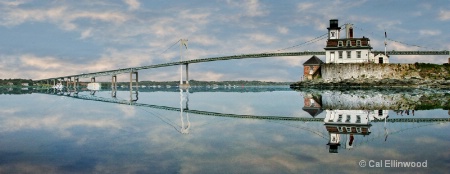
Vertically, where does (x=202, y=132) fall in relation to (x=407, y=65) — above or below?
below

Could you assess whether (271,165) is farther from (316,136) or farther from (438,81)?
(438,81)

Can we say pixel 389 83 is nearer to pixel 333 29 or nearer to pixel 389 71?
pixel 389 71

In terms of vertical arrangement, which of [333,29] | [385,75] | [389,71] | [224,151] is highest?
[333,29]

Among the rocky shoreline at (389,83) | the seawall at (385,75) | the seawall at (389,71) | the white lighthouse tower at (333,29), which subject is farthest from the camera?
the white lighthouse tower at (333,29)

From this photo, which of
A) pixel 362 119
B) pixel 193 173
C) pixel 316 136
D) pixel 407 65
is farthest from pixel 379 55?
pixel 193 173

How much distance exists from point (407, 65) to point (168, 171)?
84.1 meters

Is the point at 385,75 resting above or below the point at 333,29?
below

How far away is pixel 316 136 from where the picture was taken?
42.7 feet

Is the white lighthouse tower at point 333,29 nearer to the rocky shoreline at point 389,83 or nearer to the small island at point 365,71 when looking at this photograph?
the small island at point 365,71

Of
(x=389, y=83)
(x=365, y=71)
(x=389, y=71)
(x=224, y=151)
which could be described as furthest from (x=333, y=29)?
(x=224, y=151)

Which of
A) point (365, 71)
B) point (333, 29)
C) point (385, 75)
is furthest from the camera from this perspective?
point (333, 29)

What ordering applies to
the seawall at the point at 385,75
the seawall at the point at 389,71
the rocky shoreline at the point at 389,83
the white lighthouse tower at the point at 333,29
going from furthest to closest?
the white lighthouse tower at the point at 333,29 → the seawall at the point at 389,71 → the seawall at the point at 385,75 → the rocky shoreline at the point at 389,83

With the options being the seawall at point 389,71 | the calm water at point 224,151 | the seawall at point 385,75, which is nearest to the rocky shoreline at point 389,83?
the seawall at point 385,75

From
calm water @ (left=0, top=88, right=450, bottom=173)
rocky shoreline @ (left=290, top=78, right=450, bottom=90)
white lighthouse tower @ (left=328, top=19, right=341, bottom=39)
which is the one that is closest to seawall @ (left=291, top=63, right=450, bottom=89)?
rocky shoreline @ (left=290, top=78, right=450, bottom=90)
